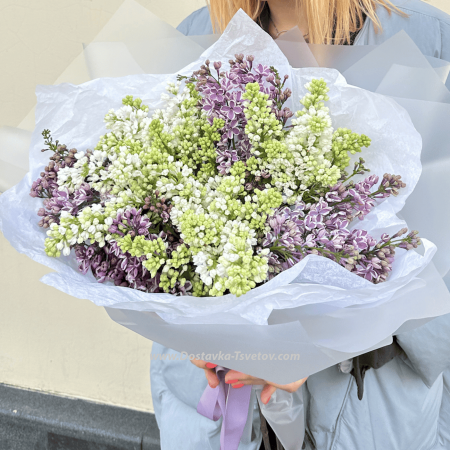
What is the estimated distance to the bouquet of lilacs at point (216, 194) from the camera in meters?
0.42

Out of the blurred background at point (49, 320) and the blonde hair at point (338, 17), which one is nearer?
the blonde hair at point (338, 17)

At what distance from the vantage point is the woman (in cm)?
66

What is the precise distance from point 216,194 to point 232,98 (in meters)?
0.11

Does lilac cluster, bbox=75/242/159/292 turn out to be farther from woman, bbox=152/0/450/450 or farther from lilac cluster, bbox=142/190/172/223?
woman, bbox=152/0/450/450

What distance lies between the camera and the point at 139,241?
0.40 metres

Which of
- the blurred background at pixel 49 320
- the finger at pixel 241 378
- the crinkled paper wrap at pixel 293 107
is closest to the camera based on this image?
the crinkled paper wrap at pixel 293 107

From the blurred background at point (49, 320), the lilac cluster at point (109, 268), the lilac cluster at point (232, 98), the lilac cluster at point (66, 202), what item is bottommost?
the blurred background at point (49, 320)

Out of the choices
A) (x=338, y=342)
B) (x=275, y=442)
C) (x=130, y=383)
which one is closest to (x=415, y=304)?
(x=338, y=342)

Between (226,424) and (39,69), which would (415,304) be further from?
(39,69)

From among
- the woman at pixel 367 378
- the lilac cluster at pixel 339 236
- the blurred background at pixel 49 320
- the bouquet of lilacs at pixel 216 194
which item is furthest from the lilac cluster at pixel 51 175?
the blurred background at pixel 49 320

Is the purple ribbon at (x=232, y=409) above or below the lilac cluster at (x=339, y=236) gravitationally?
below

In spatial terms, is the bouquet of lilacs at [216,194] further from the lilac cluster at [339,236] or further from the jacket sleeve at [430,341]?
the jacket sleeve at [430,341]

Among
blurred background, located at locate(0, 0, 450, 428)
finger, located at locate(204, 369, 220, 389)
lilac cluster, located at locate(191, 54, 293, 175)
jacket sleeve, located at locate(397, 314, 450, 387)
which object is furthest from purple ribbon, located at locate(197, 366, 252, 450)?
blurred background, located at locate(0, 0, 450, 428)

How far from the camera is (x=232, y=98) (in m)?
0.45
